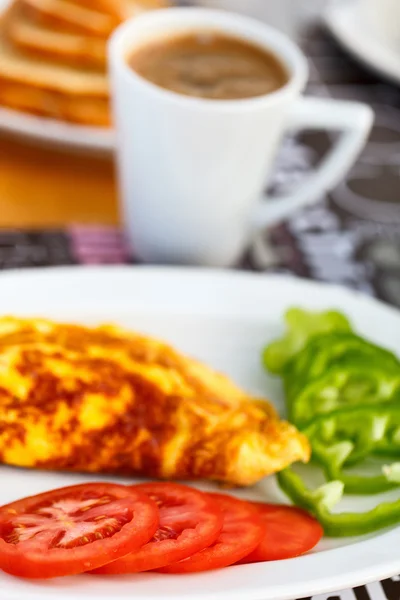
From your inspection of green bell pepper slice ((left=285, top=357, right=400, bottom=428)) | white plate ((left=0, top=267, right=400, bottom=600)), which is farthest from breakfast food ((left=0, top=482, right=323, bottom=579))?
green bell pepper slice ((left=285, top=357, right=400, bottom=428))

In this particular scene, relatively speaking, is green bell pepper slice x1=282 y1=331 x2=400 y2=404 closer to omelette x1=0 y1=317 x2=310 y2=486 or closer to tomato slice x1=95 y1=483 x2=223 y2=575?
omelette x1=0 y1=317 x2=310 y2=486

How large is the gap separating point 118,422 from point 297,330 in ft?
1.55

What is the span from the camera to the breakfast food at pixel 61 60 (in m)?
2.34

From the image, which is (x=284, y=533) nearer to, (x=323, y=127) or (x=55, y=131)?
(x=323, y=127)

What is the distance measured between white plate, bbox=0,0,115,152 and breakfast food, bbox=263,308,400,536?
31.0 inches

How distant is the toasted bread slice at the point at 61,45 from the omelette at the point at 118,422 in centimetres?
100

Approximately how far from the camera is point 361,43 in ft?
9.82

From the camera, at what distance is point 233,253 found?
7.29ft

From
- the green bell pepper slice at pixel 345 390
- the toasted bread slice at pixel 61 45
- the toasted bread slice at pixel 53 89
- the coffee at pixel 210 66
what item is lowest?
the green bell pepper slice at pixel 345 390

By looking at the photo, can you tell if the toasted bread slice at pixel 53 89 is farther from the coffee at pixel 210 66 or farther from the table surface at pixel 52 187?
the coffee at pixel 210 66

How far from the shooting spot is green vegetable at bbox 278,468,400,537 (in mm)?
1458

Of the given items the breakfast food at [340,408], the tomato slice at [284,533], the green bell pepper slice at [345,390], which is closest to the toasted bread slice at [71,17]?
the breakfast food at [340,408]

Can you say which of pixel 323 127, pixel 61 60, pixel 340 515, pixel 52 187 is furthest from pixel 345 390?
pixel 61 60

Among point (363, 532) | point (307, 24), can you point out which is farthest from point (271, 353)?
point (307, 24)
